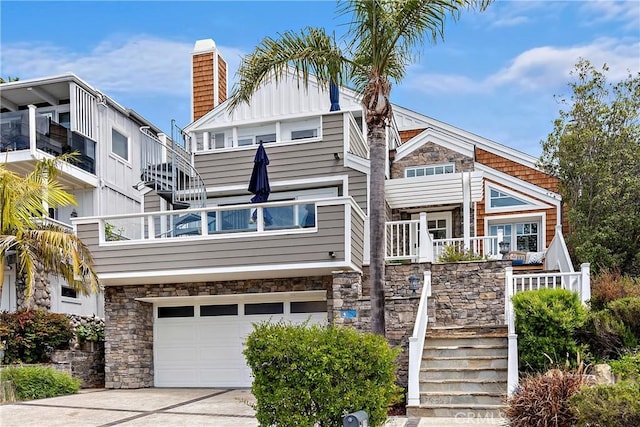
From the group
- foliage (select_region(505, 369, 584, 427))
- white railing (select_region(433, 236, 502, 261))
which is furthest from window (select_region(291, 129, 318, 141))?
foliage (select_region(505, 369, 584, 427))

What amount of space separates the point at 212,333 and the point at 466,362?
20.9 feet

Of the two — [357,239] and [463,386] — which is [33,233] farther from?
[463,386]

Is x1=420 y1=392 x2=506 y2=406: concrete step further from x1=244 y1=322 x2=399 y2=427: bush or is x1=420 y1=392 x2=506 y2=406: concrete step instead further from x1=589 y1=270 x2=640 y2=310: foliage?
x1=244 y1=322 x2=399 y2=427: bush

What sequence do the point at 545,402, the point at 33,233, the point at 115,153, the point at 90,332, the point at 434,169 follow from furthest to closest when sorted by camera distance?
the point at 115,153, the point at 434,169, the point at 90,332, the point at 33,233, the point at 545,402

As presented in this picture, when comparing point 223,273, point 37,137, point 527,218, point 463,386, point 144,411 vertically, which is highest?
point 37,137

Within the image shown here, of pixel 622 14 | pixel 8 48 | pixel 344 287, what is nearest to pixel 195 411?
pixel 344 287

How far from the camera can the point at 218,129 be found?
50.6 feet

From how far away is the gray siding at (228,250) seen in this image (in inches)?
455

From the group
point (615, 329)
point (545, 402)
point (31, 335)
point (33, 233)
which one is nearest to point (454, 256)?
point (615, 329)

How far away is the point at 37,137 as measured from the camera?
16094 mm

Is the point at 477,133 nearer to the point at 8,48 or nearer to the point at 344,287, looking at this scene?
the point at 344,287

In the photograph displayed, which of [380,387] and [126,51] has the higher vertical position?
[126,51]

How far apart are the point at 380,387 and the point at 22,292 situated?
11.7m

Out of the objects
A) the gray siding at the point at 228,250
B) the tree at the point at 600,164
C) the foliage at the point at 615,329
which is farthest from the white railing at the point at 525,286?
the gray siding at the point at 228,250
